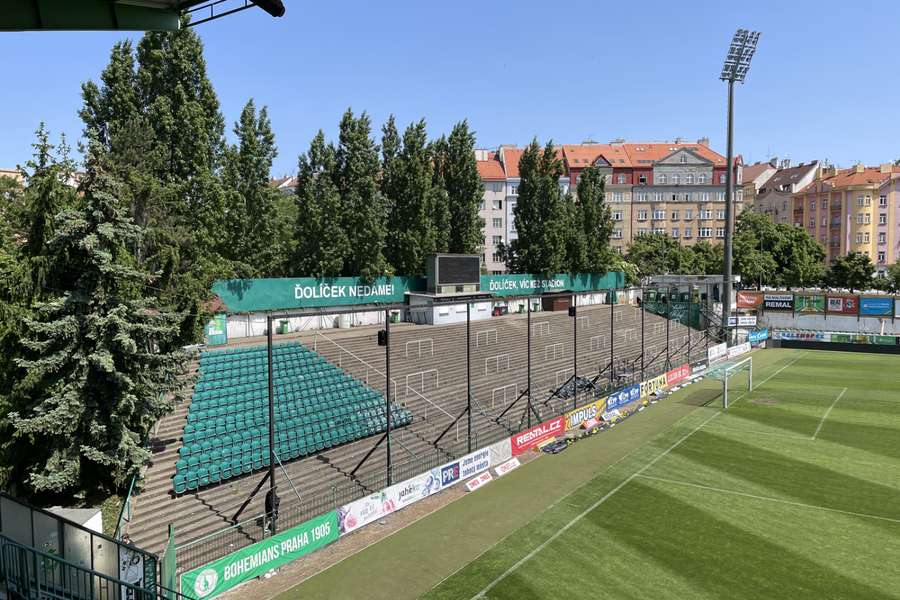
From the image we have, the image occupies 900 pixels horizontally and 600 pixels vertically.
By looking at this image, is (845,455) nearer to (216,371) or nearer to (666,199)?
(216,371)

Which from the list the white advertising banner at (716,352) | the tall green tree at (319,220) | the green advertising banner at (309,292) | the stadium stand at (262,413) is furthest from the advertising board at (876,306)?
the stadium stand at (262,413)

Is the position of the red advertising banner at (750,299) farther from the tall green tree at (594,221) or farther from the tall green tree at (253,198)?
the tall green tree at (253,198)

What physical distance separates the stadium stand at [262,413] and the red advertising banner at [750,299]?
6101 centimetres

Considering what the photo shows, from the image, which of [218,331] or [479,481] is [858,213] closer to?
[479,481]

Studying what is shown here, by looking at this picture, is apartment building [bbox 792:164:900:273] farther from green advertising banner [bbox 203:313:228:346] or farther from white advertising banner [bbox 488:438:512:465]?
green advertising banner [bbox 203:313:228:346]

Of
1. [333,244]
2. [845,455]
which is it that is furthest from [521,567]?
[333,244]

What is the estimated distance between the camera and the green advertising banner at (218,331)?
35219 millimetres

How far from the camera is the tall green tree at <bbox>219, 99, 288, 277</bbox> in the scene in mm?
40969

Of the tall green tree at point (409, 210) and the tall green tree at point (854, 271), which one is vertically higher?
the tall green tree at point (409, 210)

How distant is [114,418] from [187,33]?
2350cm

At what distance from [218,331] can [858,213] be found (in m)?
116

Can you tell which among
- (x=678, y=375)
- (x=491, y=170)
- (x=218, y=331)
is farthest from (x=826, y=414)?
(x=491, y=170)

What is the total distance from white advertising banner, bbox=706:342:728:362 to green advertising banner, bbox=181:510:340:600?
44984mm

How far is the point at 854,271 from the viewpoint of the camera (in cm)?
9800
